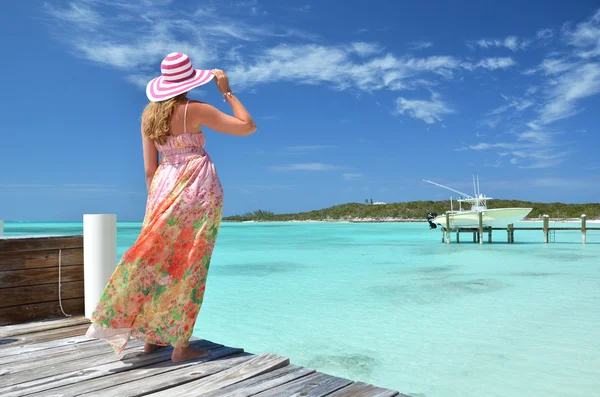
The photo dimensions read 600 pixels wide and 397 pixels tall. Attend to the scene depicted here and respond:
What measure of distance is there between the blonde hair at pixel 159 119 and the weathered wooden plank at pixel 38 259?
1.80 metres

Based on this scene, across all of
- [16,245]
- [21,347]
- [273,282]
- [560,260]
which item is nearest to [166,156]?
[21,347]

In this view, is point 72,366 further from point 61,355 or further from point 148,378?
point 148,378

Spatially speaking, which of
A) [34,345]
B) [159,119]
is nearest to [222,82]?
[159,119]

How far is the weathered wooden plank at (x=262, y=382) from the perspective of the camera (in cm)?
216

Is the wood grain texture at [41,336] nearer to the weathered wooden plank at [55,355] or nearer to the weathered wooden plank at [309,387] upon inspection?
the weathered wooden plank at [55,355]

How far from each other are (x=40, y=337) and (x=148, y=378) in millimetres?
1281

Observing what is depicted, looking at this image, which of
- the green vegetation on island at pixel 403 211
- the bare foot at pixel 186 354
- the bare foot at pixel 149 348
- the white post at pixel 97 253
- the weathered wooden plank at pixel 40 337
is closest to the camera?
the bare foot at pixel 186 354

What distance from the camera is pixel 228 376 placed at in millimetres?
2395

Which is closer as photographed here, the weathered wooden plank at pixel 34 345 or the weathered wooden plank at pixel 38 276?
the weathered wooden plank at pixel 34 345

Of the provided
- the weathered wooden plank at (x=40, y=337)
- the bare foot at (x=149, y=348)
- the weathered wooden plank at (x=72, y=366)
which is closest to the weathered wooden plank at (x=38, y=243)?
the weathered wooden plank at (x=40, y=337)

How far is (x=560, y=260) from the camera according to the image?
16.7 m

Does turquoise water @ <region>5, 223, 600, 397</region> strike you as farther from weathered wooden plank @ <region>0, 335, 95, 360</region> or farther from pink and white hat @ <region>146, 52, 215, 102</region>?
pink and white hat @ <region>146, 52, 215, 102</region>

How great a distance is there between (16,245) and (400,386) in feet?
12.2

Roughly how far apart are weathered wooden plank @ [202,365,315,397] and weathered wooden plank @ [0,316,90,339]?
6.10 ft
